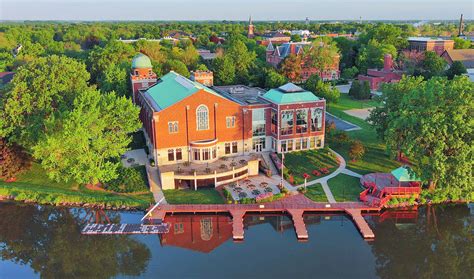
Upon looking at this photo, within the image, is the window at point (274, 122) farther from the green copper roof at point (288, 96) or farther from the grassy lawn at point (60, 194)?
the grassy lawn at point (60, 194)

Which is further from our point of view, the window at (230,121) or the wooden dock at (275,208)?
the window at (230,121)

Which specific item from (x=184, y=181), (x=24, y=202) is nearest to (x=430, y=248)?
(x=184, y=181)

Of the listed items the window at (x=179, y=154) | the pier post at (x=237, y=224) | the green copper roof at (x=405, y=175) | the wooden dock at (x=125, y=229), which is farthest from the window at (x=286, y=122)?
the wooden dock at (x=125, y=229)

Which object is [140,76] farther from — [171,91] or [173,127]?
[173,127]

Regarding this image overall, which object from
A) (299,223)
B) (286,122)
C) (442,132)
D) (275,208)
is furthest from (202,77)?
(442,132)

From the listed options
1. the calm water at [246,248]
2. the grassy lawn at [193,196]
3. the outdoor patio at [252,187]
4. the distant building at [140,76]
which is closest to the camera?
the calm water at [246,248]

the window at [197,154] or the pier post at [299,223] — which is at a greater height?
the window at [197,154]
